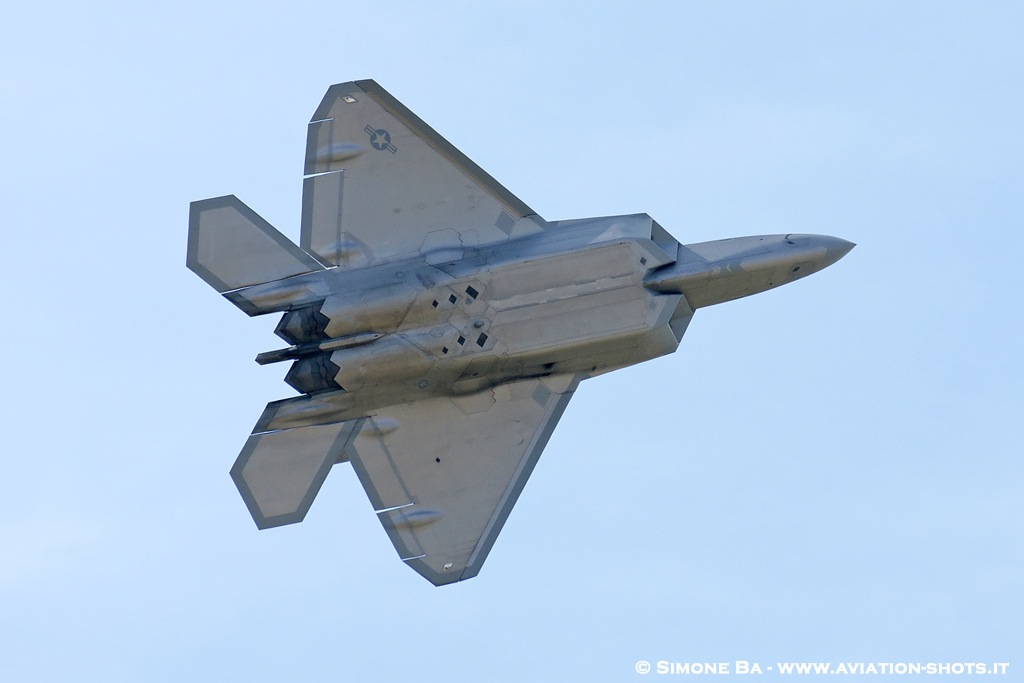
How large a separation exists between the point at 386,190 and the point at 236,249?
3.06m

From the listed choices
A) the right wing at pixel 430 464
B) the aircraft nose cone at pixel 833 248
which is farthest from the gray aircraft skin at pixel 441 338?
the aircraft nose cone at pixel 833 248

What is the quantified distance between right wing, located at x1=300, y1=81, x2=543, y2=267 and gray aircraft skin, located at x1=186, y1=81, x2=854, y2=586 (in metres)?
0.08

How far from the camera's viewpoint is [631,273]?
31.3 meters

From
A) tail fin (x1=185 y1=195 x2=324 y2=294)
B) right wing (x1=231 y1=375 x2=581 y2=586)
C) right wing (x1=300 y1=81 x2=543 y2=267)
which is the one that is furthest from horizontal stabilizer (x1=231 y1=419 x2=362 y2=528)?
right wing (x1=300 y1=81 x2=543 y2=267)

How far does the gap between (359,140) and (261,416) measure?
564 cm

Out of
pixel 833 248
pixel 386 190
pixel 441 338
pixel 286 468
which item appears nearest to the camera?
pixel 286 468

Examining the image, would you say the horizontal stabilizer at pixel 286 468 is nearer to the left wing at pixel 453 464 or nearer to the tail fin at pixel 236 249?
the left wing at pixel 453 464

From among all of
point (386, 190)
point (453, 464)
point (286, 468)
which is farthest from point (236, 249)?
point (453, 464)

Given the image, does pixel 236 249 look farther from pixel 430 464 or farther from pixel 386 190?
pixel 430 464

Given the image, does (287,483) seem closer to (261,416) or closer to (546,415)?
(261,416)

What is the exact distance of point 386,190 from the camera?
32625 mm

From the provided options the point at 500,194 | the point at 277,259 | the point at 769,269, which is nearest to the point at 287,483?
the point at 277,259

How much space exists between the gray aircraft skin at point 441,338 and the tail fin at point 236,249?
26mm

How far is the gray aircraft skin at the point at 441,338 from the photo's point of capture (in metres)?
30.9
